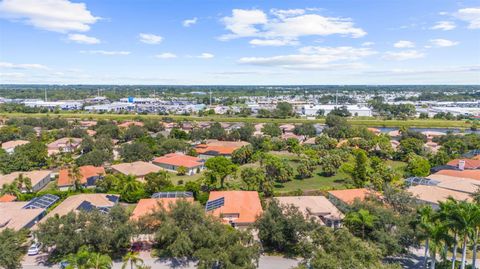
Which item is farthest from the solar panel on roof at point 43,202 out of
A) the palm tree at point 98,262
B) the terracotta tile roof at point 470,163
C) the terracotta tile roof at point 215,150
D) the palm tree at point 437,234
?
the terracotta tile roof at point 470,163

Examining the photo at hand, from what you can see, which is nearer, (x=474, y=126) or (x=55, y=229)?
(x=55, y=229)

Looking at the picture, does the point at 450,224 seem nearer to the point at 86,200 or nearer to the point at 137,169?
the point at 86,200

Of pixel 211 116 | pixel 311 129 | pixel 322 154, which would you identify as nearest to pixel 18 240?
pixel 322 154

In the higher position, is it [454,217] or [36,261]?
[454,217]

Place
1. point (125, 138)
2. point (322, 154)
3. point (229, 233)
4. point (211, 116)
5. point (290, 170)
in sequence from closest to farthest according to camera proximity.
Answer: point (229, 233) → point (290, 170) → point (322, 154) → point (125, 138) → point (211, 116)

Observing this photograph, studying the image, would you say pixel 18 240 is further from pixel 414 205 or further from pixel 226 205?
pixel 414 205

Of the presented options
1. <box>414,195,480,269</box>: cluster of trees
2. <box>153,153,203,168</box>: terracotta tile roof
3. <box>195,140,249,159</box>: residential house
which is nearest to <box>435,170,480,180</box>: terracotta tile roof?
<box>414,195,480,269</box>: cluster of trees
